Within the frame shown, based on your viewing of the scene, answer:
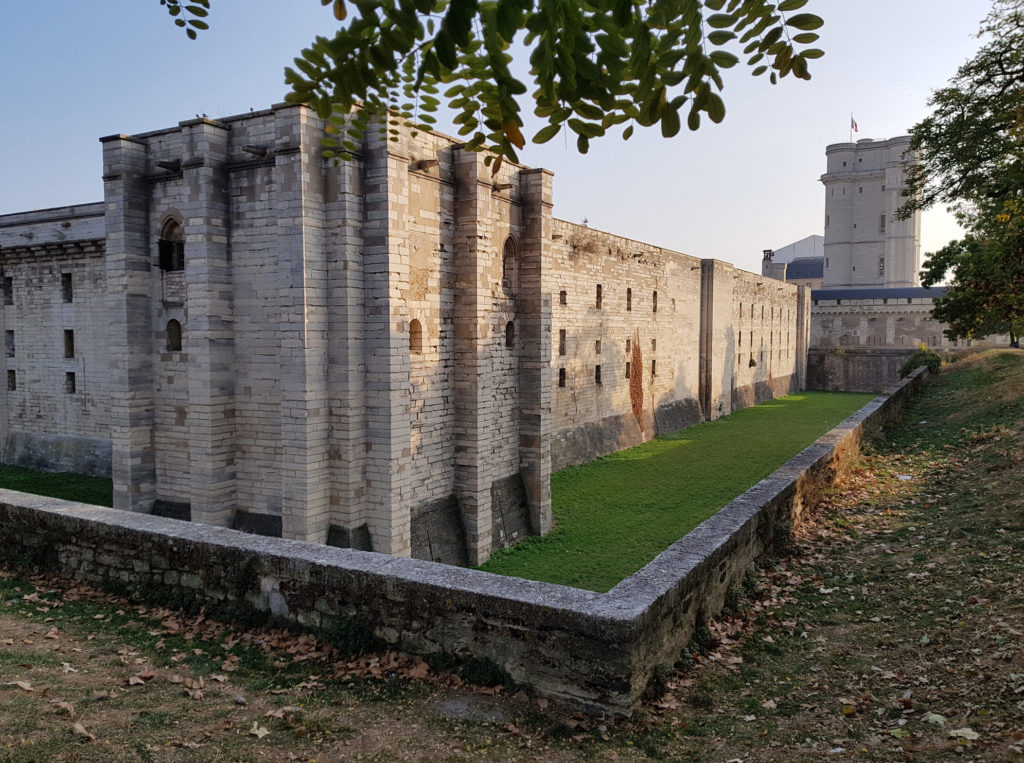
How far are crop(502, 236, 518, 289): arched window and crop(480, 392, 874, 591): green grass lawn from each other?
5319 millimetres

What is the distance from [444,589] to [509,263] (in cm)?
998

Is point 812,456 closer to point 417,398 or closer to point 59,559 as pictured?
point 417,398

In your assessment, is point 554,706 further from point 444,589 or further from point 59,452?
point 59,452

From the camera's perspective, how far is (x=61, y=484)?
17.6 m

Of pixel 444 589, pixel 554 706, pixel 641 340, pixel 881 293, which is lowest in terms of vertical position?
pixel 554 706

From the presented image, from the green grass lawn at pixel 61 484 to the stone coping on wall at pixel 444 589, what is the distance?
35.2 ft

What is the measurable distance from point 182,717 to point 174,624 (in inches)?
61.3

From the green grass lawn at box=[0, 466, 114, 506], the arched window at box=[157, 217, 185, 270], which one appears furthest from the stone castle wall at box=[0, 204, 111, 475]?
the arched window at box=[157, 217, 185, 270]

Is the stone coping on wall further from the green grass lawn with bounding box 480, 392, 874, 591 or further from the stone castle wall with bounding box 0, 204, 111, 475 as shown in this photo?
the stone castle wall with bounding box 0, 204, 111, 475

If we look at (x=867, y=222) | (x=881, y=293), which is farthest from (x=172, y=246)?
(x=867, y=222)

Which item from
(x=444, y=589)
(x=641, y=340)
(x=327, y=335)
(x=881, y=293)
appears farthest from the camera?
(x=881, y=293)

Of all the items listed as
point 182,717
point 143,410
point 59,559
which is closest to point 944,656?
point 182,717

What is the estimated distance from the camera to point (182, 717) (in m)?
4.02

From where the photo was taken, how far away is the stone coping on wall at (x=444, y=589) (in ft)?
14.0
